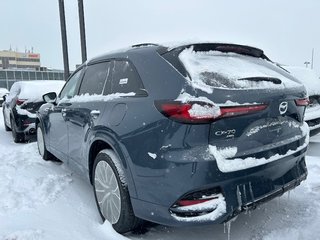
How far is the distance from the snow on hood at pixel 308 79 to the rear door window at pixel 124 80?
416 centimetres

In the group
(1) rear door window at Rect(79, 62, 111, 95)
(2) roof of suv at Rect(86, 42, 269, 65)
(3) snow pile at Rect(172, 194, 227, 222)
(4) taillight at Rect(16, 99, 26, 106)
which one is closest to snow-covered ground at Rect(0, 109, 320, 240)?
(3) snow pile at Rect(172, 194, 227, 222)

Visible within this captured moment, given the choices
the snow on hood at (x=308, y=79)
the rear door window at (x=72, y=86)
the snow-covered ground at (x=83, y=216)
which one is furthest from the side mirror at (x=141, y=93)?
the snow on hood at (x=308, y=79)

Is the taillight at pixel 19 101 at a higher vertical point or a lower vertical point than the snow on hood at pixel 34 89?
lower

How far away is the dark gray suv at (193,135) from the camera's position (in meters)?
2.33

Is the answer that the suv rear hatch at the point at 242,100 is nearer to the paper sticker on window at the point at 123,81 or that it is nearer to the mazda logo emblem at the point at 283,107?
the mazda logo emblem at the point at 283,107

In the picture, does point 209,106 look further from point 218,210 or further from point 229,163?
point 218,210

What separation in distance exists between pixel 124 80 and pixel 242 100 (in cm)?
114

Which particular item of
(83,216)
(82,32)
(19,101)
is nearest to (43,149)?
(19,101)

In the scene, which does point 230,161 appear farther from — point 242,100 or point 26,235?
point 26,235

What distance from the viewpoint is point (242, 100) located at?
7.88 feet

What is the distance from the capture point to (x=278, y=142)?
270 cm

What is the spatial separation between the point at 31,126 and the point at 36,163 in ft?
7.69

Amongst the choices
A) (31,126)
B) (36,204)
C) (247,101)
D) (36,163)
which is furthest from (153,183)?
(31,126)

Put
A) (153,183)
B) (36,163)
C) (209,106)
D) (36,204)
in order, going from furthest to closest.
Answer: (36,163), (36,204), (153,183), (209,106)
